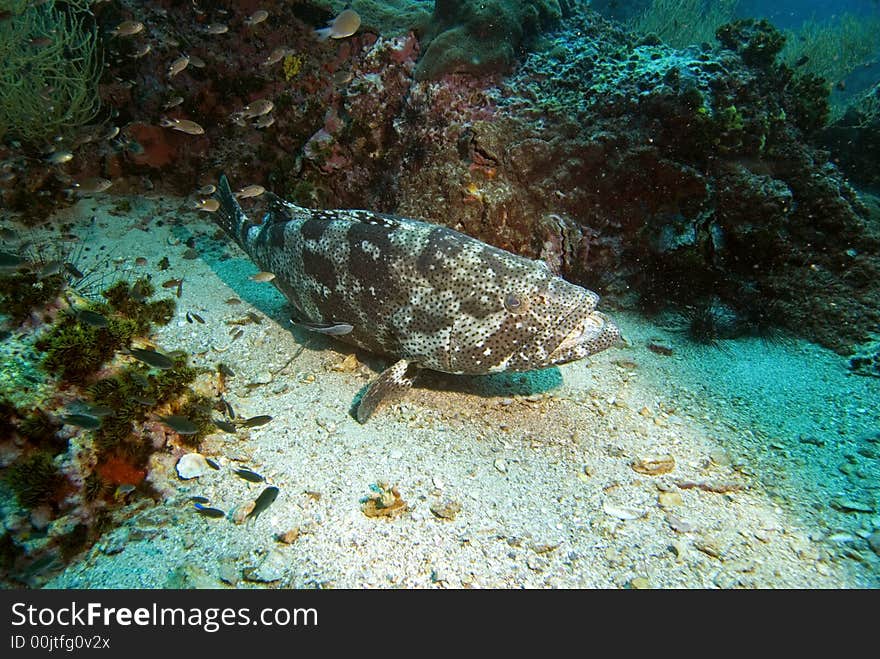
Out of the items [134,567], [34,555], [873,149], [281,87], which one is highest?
[873,149]

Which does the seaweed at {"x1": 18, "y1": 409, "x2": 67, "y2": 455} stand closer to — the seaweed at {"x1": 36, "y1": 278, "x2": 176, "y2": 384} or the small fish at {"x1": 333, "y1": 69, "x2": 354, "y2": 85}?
the seaweed at {"x1": 36, "y1": 278, "x2": 176, "y2": 384}

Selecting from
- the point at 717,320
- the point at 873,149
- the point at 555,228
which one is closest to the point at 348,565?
the point at 555,228

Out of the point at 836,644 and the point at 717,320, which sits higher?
the point at 717,320

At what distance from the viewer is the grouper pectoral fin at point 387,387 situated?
3861mm

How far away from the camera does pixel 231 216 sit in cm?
563

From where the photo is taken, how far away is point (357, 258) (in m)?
4.12

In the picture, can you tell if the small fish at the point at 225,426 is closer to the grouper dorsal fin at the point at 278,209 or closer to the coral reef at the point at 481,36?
the grouper dorsal fin at the point at 278,209

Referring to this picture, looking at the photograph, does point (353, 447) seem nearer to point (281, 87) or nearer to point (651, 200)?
point (651, 200)

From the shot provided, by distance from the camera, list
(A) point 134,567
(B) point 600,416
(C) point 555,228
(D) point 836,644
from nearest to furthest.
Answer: (D) point 836,644
(A) point 134,567
(B) point 600,416
(C) point 555,228

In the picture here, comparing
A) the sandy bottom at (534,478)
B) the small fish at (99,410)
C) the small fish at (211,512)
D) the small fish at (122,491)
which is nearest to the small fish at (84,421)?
the small fish at (99,410)

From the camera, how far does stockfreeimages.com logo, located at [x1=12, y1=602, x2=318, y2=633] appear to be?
2.26 meters

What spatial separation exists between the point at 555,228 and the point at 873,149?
7477 millimetres

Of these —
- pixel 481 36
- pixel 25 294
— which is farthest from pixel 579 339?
pixel 481 36

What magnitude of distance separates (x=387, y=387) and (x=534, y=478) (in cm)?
157
